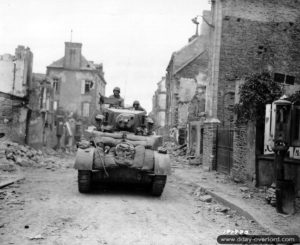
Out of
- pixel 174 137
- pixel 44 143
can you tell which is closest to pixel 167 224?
pixel 44 143

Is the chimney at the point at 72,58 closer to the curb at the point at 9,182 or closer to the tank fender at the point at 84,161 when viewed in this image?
the curb at the point at 9,182

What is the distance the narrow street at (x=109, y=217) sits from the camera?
206 inches

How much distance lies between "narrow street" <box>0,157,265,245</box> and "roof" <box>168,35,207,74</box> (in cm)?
2520

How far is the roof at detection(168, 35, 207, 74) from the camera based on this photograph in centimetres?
3328

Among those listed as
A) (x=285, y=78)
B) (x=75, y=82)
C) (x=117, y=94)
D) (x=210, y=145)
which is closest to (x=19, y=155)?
(x=117, y=94)

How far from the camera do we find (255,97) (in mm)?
10227

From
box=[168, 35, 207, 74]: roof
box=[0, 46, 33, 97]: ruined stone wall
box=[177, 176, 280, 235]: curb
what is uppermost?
box=[168, 35, 207, 74]: roof

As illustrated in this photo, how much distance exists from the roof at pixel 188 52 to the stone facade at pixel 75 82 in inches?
545

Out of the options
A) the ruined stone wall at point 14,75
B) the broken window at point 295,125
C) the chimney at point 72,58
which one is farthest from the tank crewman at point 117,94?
the chimney at point 72,58

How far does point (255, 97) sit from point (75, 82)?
3630 centimetres

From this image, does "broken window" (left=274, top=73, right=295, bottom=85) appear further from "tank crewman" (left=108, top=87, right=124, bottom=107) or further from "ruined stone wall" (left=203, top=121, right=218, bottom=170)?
"tank crewman" (left=108, top=87, right=124, bottom=107)

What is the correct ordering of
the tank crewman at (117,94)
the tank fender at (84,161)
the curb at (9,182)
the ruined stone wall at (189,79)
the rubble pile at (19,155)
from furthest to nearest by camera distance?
the ruined stone wall at (189,79), the rubble pile at (19,155), the tank crewman at (117,94), the curb at (9,182), the tank fender at (84,161)

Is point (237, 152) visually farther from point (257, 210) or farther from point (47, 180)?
point (47, 180)

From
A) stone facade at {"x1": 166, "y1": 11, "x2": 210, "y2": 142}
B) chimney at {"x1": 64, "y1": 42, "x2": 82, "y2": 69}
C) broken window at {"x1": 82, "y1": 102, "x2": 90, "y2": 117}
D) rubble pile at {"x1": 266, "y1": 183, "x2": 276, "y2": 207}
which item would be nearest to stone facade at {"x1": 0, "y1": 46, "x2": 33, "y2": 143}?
rubble pile at {"x1": 266, "y1": 183, "x2": 276, "y2": 207}
